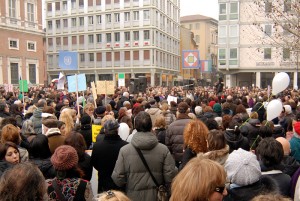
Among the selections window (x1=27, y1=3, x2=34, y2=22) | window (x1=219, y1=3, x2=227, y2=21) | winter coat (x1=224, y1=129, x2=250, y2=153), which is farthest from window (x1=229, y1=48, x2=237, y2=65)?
winter coat (x1=224, y1=129, x2=250, y2=153)

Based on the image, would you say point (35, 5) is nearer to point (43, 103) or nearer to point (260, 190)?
point (43, 103)

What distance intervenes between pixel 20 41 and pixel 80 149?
40.5 meters

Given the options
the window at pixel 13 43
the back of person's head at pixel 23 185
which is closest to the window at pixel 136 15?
the window at pixel 13 43

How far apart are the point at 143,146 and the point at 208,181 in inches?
71.0

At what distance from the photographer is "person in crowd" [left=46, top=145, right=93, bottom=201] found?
3084mm

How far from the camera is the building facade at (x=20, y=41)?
1514 inches

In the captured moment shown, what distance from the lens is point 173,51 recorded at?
205 ft

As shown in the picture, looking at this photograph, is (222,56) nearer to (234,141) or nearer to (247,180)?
(234,141)

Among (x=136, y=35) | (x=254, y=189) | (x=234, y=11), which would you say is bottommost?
(x=254, y=189)

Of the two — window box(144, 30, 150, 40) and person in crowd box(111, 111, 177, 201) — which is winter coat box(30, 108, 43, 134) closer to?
person in crowd box(111, 111, 177, 201)

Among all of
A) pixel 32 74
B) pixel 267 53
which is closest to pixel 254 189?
pixel 267 53

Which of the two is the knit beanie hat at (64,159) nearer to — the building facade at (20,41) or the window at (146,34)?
the building facade at (20,41)

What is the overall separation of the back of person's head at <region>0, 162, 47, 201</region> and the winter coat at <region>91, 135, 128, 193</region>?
2.00 meters

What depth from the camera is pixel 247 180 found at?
331 centimetres
